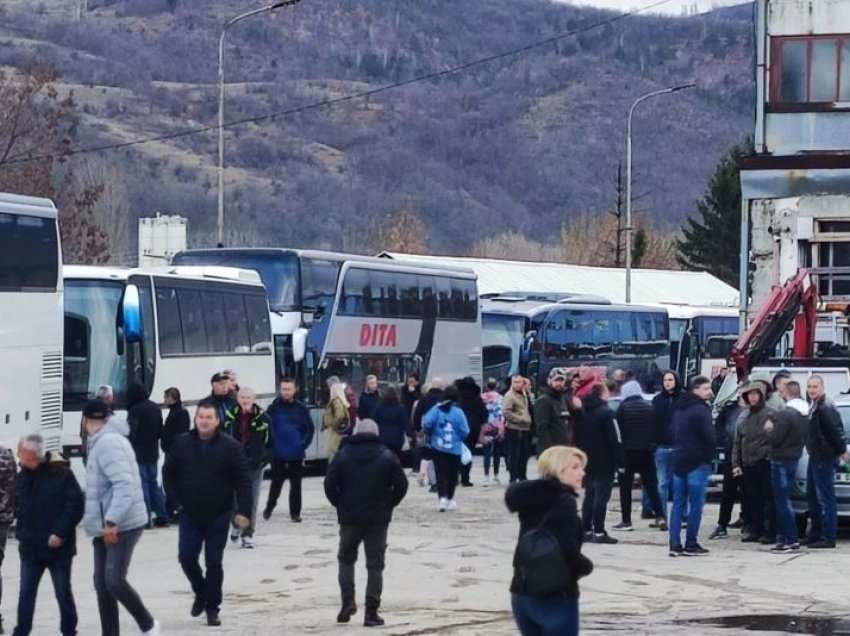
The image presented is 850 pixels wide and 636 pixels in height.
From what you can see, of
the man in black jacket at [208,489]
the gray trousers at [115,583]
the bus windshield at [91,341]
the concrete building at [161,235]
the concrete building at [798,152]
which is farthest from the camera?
the concrete building at [161,235]

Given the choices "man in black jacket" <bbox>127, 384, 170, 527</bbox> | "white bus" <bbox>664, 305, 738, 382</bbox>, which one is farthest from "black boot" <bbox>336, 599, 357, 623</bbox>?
"white bus" <bbox>664, 305, 738, 382</bbox>

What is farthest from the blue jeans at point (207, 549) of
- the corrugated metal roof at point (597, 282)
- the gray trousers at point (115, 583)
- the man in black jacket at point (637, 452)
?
the corrugated metal roof at point (597, 282)

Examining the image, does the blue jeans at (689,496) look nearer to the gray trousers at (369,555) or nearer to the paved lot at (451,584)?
the paved lot at (451,584)

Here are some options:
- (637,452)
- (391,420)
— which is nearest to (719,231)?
(391,420)

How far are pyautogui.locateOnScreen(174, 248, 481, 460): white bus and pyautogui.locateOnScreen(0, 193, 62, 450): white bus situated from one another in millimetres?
11589

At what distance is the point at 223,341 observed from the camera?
31281mm

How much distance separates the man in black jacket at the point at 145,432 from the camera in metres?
23.2

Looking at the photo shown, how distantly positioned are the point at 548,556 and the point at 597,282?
2653 inches

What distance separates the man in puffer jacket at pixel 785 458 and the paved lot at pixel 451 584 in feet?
1.37

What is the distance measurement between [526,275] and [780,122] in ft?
96.4

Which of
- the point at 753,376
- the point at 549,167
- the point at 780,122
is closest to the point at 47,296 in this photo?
the point at 753,376

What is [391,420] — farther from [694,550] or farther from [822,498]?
[822,498]

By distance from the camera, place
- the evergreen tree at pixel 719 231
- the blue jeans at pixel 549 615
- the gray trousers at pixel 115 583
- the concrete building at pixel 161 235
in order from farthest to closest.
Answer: the evergreen tree at pixel 719 231 < the concrete building at pixel 161 235 < the gray trousers at pixel 115 583 < the blue jeans at pixel 549 615

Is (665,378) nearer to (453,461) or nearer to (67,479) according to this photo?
(453,461)
